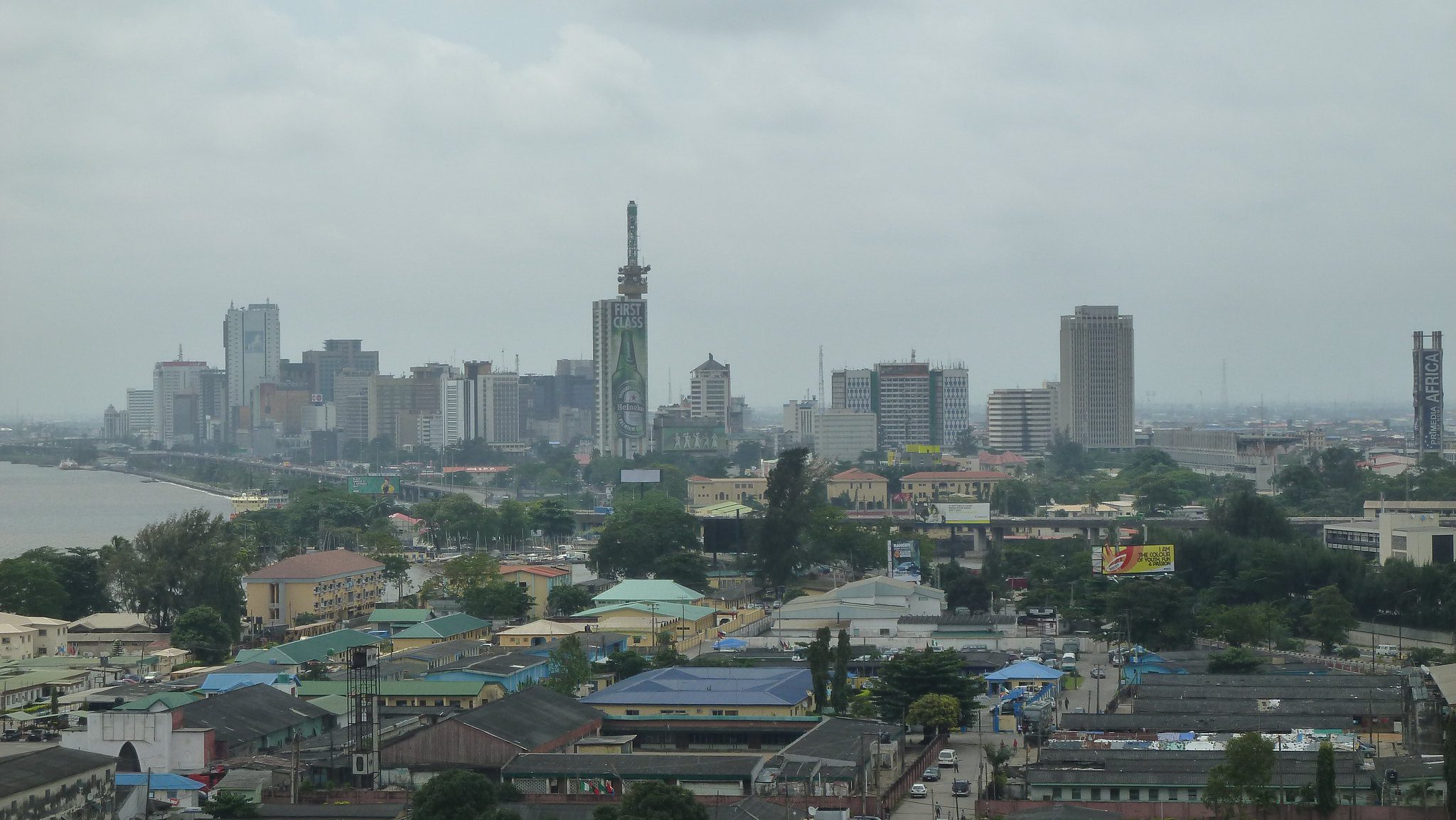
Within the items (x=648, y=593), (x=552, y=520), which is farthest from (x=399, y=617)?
(x=552, y=520)

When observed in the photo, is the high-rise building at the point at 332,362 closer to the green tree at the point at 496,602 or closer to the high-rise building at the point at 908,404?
the high-rise building at the point at 908,404

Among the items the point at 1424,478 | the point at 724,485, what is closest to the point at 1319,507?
the point at 1424,478

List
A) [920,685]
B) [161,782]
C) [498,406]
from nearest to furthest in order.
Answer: [161,782] < [920,685] < [498,406]

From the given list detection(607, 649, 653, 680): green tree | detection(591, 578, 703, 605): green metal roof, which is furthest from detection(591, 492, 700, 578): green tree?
detection(607, 649, 653, 680): green tree

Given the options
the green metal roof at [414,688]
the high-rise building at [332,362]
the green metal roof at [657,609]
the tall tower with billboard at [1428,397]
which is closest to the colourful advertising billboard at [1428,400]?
the tall tower with billboard at [1428,397]

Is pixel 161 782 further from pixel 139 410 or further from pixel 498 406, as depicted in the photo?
pixel 139 410

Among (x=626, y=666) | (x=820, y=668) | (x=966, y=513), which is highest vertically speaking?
(x=966, y=513)

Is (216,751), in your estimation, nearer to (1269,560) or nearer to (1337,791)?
(1337,791)
